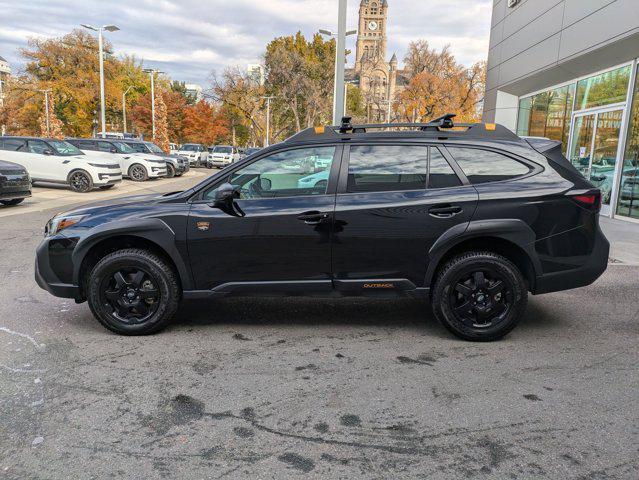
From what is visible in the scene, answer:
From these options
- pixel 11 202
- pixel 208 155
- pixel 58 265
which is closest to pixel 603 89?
pixel 58 265

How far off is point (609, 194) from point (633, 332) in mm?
10000

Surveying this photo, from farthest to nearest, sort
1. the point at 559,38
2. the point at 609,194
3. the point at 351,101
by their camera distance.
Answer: the point at 351,101 < the point at 559,38 < the point at 609,194

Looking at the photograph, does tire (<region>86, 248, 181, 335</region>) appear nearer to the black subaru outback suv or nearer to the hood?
the black subaru outback suv

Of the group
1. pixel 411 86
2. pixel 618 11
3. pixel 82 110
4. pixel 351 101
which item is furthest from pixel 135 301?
pixel 351 101

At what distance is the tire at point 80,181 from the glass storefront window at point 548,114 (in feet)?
51.0

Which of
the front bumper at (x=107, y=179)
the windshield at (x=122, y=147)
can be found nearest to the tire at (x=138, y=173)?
the windshield at (x=122, y=147)

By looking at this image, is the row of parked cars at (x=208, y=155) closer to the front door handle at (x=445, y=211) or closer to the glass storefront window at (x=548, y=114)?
the glass storefront window at (x=548, y=114)

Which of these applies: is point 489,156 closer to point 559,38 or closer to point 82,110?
point 559,38

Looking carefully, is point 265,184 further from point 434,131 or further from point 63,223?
point 63,223

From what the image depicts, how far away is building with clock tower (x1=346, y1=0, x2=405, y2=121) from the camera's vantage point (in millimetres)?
119750

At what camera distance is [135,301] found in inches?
172

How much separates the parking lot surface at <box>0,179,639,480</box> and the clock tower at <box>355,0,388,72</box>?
137 meters

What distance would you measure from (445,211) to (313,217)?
1092mm

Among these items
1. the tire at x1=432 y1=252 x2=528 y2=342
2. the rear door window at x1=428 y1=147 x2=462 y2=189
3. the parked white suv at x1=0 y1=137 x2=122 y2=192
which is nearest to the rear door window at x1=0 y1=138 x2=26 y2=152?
the parked white suv at x1=0 y1=137 x2=122 y2=192
